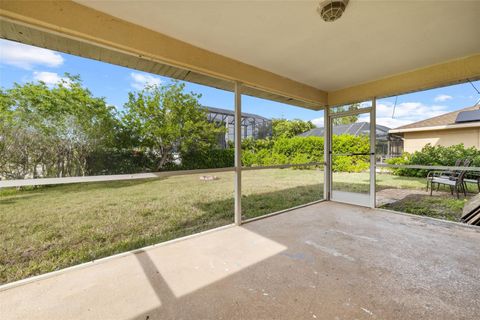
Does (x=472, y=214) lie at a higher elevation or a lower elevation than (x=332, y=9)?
lower

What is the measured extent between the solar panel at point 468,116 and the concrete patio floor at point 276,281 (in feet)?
6.24

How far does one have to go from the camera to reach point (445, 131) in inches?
148

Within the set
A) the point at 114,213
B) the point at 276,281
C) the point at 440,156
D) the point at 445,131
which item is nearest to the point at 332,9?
the point at 276,281

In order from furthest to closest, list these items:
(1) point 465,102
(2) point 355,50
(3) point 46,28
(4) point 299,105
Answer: (4) point 299,105
(1) point 465,102
(2) point 355,50
(3) point 46,28

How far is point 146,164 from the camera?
2615 mm

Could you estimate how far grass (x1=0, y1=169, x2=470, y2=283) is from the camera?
2350 mm

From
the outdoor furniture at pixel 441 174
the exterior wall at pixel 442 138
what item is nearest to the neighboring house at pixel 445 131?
the exterior wall at pixel 442 138

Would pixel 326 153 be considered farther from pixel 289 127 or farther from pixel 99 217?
pixel 99 217

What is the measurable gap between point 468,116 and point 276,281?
4334 millimetres

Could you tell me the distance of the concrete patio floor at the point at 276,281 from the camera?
4.78 ft

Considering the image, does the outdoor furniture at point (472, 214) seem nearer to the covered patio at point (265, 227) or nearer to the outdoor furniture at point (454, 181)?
the covered patio at point (265, 227)

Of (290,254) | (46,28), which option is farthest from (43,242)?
(290,254)

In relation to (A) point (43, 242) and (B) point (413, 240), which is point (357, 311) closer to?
(B) point (413, 240)

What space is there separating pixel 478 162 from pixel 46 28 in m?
6.07
